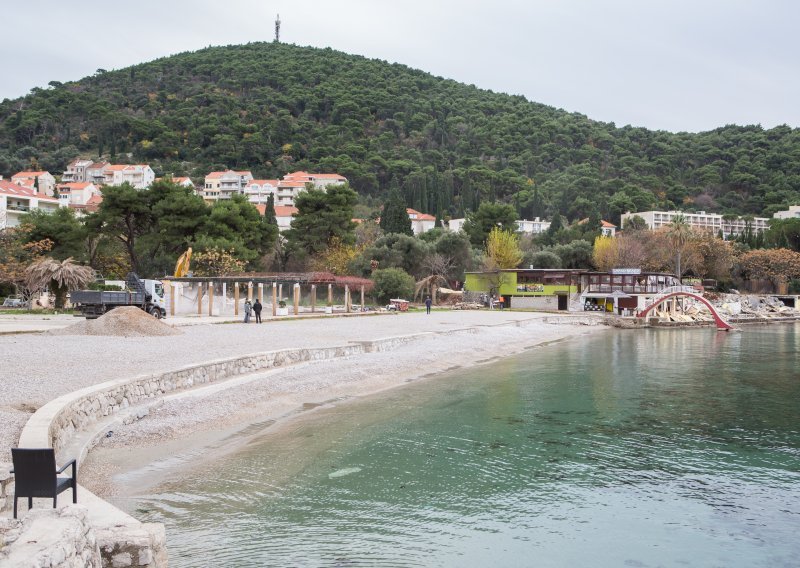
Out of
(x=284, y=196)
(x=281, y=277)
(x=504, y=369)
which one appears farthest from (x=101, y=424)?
(x=284, y=196)

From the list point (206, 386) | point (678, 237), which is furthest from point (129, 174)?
point (206, 386)

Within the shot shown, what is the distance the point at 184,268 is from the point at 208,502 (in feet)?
134

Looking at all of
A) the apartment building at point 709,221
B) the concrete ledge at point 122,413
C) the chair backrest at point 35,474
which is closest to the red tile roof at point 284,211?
the apartment building at point 709,221

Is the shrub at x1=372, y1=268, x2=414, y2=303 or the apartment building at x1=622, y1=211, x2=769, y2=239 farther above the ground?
the apartment building at x1=622, y1=211, x2=769, y2=239

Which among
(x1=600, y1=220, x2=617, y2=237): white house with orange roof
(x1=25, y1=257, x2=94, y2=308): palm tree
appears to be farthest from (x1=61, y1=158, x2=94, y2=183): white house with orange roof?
(x1=25, y1=257, x2=94, y2=308): palm tree

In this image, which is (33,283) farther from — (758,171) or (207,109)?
(758,171)

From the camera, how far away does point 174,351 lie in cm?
2230

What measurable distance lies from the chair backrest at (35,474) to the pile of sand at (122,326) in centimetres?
2077

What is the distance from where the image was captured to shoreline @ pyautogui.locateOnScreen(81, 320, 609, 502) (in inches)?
461

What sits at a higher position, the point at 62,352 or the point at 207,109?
the point at 207,109

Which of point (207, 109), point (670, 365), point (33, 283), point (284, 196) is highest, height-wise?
point (207, 109)

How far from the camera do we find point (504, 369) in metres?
28.1

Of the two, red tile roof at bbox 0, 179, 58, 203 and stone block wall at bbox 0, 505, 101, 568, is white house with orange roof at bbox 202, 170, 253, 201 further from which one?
stone block wall at bbox 0, 505, 101, 568

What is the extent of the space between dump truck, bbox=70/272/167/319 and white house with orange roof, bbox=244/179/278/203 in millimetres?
102604
